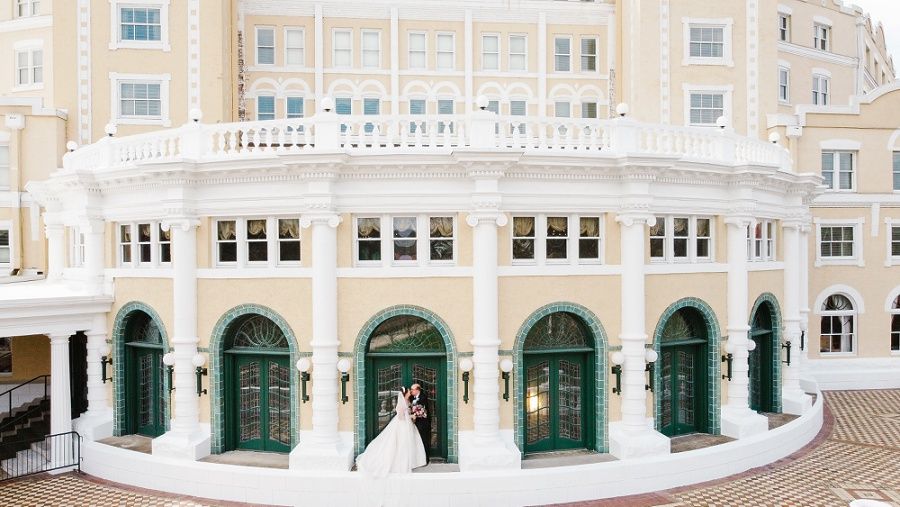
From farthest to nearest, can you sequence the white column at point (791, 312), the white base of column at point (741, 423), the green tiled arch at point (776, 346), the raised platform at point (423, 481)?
the white column at point (791, 312) < the green tiled arch at point (776, 346) < the white base of column at point (741, 423) < the raised platform at point (423, 481)

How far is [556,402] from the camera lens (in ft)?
45.0

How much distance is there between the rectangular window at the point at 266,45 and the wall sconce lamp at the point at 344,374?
1498 centimetres

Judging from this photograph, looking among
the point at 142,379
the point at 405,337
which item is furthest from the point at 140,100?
the point at 405,337

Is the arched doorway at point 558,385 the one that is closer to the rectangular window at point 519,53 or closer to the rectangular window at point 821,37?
the rectangular window at point 519,53

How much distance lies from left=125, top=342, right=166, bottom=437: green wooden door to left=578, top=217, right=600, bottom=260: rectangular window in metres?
10.1

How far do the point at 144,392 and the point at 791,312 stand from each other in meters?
17.0

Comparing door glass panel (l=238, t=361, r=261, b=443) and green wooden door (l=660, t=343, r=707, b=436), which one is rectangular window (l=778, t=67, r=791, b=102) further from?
door glass panel (l=238, t=361, r=261, b=443)

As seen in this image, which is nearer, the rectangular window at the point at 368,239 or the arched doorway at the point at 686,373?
the rectangular window at the point at 368,239

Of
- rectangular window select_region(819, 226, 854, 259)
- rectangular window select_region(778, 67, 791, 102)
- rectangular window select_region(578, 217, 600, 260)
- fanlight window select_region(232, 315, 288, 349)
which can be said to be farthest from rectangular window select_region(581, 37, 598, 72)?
fanlight window select_region(232, 315, 288, 349)

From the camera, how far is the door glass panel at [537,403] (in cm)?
1355

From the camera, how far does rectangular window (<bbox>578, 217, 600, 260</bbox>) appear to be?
13672mm

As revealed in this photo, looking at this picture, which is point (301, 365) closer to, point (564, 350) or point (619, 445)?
point (564, 350)

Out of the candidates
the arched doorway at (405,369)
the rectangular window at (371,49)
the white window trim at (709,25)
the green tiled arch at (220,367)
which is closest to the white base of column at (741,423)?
the arched doorway at (405,369)

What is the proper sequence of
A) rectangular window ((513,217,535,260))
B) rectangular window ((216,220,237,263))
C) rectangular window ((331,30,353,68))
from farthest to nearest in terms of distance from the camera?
1. rectangular window ((331,30,353,68))
2. rectangular window ((216,220,237,263))
3. rectangular window ((513,217,535,260))
